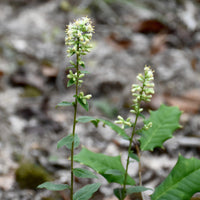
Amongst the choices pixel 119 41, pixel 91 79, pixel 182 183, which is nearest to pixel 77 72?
pixel 182 183

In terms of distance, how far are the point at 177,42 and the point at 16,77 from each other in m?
3.50

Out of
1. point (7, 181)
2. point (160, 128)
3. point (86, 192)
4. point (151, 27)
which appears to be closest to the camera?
point (86, 192)

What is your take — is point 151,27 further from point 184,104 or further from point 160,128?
point 160,128

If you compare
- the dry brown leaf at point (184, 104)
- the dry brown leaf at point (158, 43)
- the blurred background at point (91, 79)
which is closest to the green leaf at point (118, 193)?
the blurred background at point (91, 79)

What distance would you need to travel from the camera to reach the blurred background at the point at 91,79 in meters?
2.87

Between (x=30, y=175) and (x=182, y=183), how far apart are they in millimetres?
1543

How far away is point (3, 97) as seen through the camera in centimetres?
396

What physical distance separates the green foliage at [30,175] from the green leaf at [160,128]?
45.5 inches

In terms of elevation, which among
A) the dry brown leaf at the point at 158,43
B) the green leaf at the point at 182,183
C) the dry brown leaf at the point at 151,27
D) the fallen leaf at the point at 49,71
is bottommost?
the green leaf at the point at 182,183

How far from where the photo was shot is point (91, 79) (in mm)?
4605

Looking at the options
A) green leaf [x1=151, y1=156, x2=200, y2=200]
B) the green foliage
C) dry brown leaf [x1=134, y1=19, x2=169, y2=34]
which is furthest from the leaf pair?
dry brown leaf [x1=134, y1=19, x2=169, y2=34]

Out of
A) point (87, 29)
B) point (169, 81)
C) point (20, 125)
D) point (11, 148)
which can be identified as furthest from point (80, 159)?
point (169, 81)

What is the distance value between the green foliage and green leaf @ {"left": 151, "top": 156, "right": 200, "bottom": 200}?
1260 millimetres

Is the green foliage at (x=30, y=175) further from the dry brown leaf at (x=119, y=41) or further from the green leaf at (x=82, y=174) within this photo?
the dry brown leaf at (x=119, y=41)
